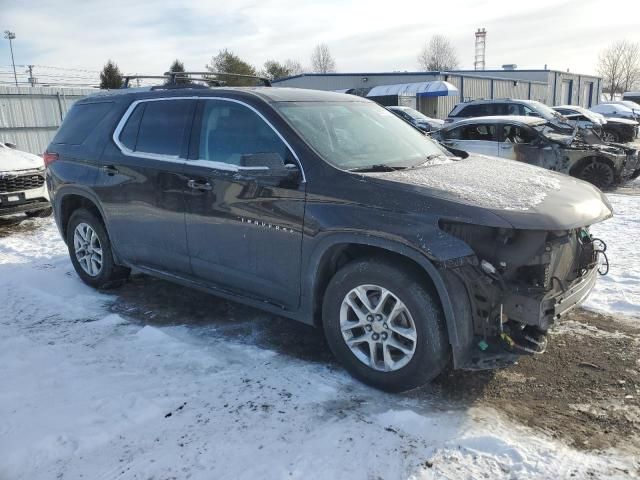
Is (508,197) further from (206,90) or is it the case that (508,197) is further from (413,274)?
(206,90)

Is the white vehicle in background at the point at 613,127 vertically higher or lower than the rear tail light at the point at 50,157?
lower

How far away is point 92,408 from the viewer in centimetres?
325

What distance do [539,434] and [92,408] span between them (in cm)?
261

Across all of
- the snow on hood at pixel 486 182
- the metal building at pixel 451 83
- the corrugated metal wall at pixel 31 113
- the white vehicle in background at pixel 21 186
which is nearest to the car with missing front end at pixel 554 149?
the snow on hood at pixel 486 182

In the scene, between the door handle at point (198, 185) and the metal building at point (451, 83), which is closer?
the door handle at point (198, 185)

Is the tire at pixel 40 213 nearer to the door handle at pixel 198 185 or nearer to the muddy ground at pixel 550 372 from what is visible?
the muddy ground at pixel 550 372

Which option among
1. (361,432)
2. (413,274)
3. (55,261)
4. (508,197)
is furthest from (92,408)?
(55,261)

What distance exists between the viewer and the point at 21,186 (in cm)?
873

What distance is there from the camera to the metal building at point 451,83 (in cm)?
3831

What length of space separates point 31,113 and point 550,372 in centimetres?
1930

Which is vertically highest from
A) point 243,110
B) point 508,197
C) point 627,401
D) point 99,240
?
point 243,110

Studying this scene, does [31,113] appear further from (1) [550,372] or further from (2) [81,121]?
(1) [550,372]

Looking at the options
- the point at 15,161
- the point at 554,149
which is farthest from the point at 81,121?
the point at 554,149

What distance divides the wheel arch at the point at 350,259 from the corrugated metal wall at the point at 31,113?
17.4 metres
